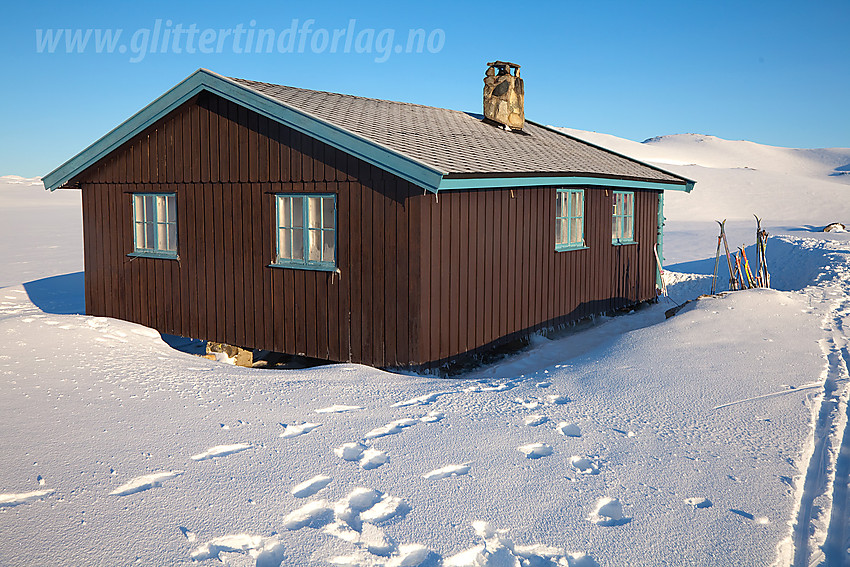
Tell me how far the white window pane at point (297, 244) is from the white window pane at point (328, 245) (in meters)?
0.40

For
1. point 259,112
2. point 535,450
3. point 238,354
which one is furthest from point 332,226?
point 535,450

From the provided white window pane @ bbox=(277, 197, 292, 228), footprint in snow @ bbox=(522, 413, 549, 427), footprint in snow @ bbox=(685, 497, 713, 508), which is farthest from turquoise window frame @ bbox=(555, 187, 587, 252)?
footprint in snow @ bbox=(685, 497, 713, 508)

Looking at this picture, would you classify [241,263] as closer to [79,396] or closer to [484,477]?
[79,396]

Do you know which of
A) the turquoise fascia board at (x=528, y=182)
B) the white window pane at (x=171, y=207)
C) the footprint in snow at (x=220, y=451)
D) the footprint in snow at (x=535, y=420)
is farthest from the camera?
the white window pane at (x=171, y=207)

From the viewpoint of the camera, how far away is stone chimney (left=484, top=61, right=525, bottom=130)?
12828 millimetres

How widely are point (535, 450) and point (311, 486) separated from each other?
1637 mm

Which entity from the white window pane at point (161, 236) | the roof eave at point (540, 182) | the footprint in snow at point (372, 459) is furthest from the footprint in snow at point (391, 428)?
the white window pane at point (161, 236)

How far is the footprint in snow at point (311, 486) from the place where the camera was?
412 cm

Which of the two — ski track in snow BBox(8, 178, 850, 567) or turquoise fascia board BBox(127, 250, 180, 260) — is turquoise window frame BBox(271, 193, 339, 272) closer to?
turquoise fascia board BBox(127, 250, 180, 260)

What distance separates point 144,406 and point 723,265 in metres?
18.8

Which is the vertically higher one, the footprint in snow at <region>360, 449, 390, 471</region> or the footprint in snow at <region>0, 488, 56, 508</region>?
the footprint in snow at <region>360, 449, 390, 471</region>

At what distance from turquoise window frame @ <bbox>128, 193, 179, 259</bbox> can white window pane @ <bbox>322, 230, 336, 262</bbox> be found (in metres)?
2.86

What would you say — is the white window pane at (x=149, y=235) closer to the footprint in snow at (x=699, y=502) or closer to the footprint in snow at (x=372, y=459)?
the footprint in snow at (x=372, y=459)

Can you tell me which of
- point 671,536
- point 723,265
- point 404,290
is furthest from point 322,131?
point 723,265
